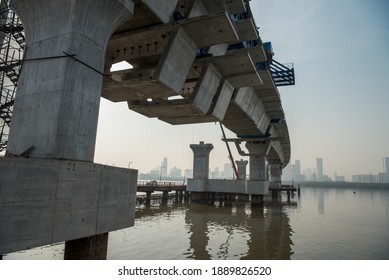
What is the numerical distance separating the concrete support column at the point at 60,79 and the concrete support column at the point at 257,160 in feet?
140

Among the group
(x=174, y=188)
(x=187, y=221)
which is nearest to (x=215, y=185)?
(x=174, y=188)

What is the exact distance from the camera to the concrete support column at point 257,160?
4932 centimetres

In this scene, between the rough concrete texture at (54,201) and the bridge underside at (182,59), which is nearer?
the rough concrete texture at (54,201)

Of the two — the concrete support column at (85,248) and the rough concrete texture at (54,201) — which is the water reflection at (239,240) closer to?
the concrete support column at (85,248)

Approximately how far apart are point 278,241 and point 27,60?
23.1 m

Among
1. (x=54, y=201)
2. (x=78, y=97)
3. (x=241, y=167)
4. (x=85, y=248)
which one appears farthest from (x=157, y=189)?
(x=54, y=201)

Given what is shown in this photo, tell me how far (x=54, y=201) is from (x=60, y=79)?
3.85 m

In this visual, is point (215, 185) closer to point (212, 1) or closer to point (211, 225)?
point (211, 225)

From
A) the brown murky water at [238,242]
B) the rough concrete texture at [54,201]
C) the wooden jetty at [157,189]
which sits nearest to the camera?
the rough concrete texture at [54,201]

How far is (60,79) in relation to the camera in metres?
8.57

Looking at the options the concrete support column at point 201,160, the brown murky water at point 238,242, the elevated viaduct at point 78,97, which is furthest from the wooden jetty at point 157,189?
the elevated viaduct at point 78,97

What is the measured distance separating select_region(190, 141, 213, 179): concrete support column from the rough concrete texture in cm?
4585

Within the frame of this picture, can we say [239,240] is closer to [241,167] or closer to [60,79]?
[60,79]

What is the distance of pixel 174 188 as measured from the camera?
209ft
